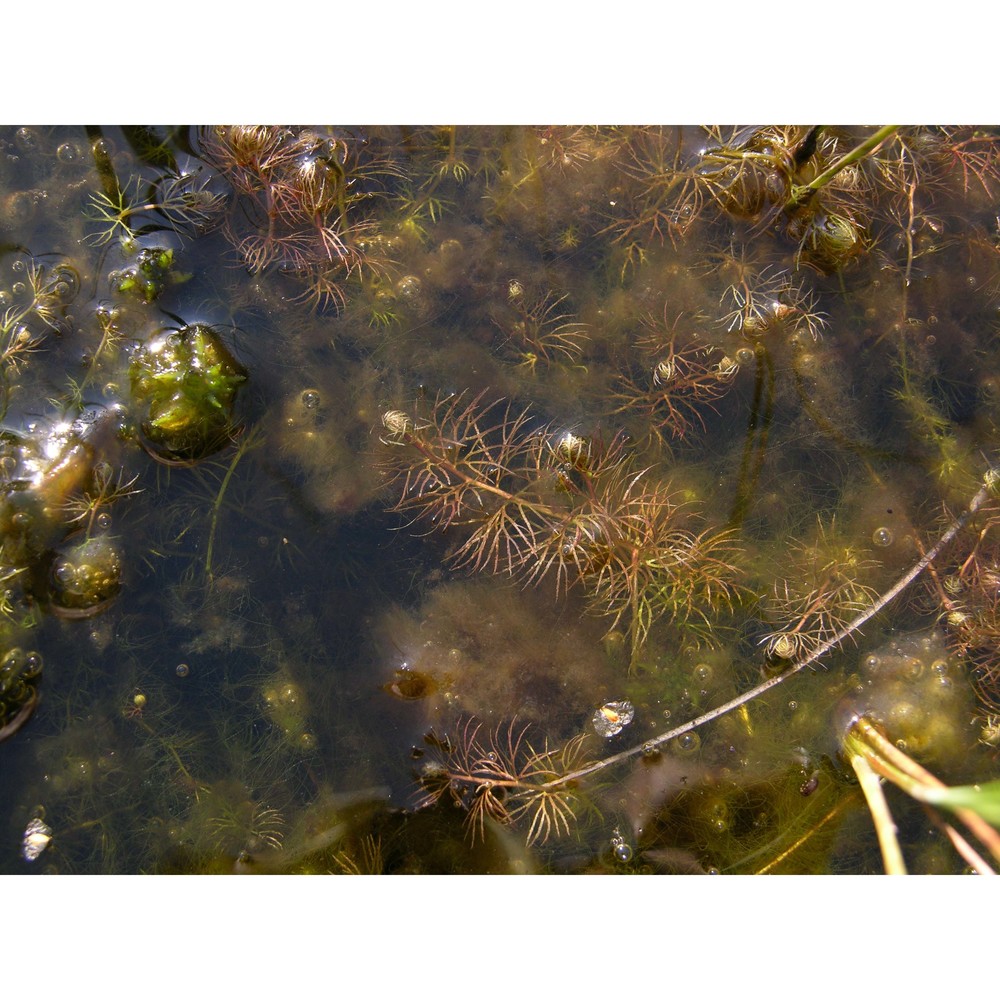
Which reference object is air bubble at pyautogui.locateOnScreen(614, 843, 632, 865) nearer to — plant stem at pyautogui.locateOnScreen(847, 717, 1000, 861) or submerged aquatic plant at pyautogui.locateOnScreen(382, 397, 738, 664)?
submerged aquatic plant at pyautogui.locateOnScreen(382, 397, 738, 664)

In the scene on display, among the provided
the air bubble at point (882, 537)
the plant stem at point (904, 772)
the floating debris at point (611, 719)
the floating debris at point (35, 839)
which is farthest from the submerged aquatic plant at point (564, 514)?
the floating debris at point (35, 839)

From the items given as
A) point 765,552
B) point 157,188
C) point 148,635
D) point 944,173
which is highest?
point 944,173

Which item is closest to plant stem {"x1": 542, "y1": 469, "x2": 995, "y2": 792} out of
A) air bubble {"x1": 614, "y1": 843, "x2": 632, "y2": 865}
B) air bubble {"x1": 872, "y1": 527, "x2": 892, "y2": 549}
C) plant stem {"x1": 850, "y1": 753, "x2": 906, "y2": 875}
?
air bubble {"x1": 872, "y1": 527, "x2": 892, "y2": 549}

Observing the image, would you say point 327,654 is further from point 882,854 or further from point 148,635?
point 882,854

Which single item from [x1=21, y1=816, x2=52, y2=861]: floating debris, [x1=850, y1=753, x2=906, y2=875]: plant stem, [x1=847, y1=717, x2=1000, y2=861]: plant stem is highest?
[x1=847, y1=717, x2=1000, y2=861]: plant stem

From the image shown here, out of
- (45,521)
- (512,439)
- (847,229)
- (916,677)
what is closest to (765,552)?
(916,677)

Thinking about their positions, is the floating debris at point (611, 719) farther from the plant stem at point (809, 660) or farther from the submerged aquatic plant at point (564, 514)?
the submerged aquatic plant at point (564, 514)
